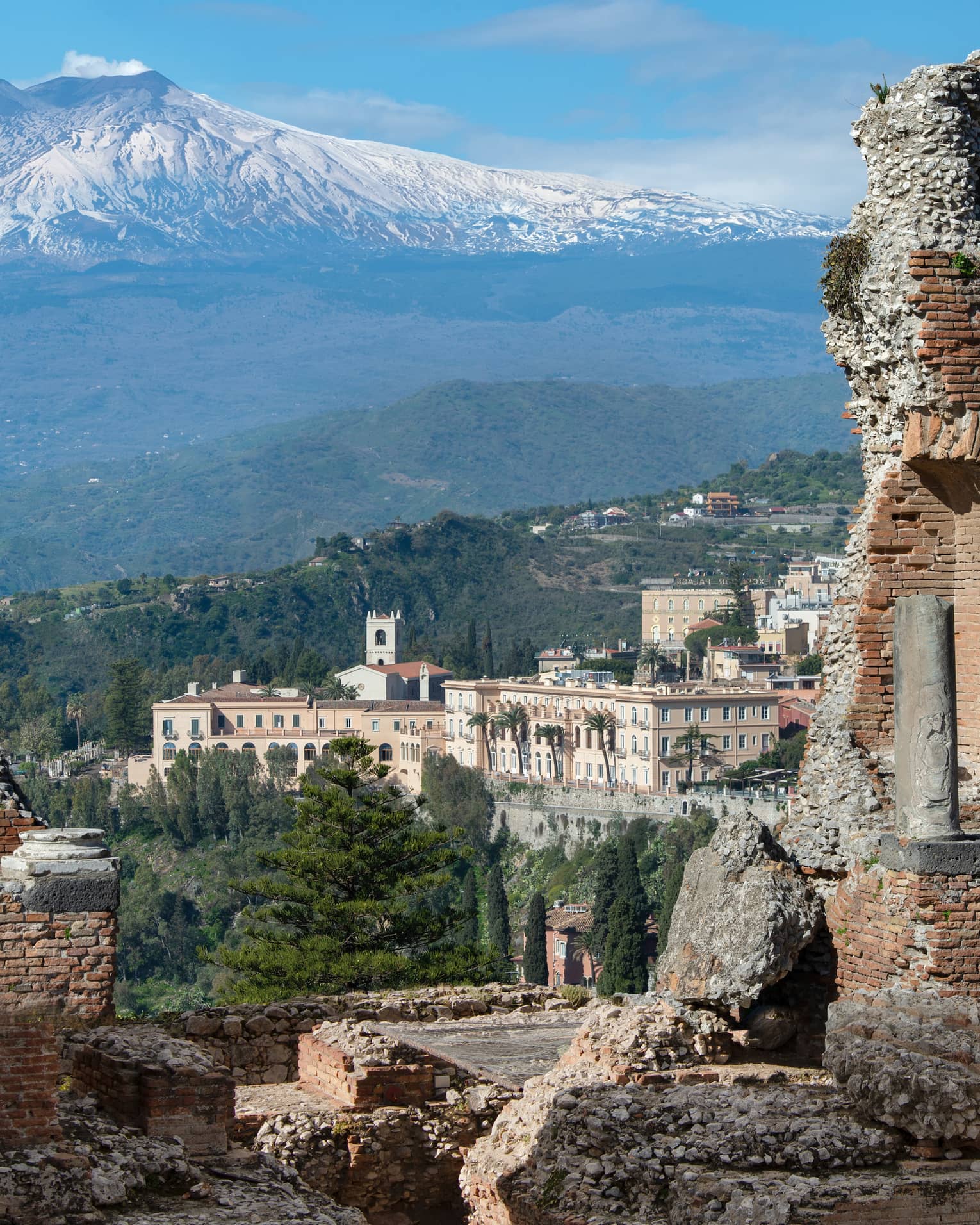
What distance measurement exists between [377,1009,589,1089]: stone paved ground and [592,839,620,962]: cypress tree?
50.2m

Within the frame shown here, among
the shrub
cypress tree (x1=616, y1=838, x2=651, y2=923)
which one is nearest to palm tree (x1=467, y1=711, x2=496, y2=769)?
cypress tree (x1=616, y1=838, x2=651, y2=923)

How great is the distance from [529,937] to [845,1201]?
5553cm

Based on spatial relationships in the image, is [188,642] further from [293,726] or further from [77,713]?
[293,726]

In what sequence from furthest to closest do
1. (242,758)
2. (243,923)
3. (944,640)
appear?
(242,758)
(243,923)
(944,640)

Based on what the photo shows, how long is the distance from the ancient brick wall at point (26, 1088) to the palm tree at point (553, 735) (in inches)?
4623

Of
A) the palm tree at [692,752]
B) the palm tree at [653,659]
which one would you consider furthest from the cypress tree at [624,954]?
the palm tree at [653,659]

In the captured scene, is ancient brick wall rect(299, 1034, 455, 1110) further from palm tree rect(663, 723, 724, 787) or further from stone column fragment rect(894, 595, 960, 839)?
palm tree rect(663, 723, 724, 787)

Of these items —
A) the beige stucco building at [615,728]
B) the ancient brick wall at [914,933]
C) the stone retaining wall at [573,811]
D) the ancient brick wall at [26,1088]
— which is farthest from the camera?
the beige stucco building at [615,728]

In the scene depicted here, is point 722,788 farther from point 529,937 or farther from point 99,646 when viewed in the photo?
point 99,646

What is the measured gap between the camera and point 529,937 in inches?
2473

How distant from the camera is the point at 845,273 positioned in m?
10.4

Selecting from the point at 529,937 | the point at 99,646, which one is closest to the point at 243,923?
the point at 529,937

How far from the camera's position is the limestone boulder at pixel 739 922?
386 inches

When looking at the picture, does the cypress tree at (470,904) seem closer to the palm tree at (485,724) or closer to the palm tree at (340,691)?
the palm tree at (485,724)
